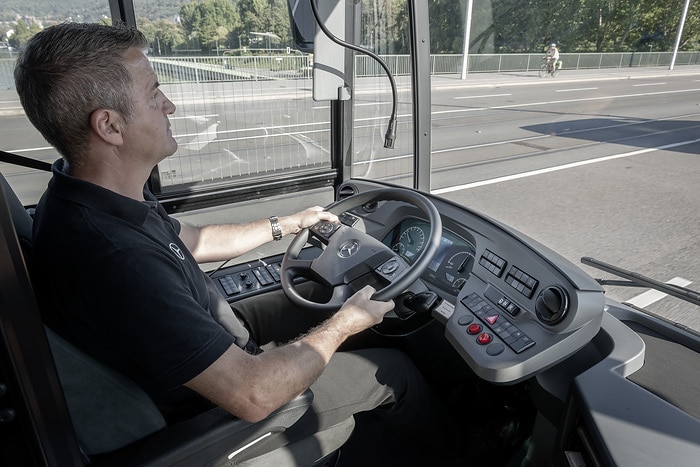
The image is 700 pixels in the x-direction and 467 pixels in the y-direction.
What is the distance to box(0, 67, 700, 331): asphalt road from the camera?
2.90 m

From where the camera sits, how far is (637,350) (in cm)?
139

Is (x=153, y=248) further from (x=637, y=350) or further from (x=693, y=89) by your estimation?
(x=693, y=89)

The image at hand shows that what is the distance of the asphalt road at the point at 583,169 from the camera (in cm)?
290

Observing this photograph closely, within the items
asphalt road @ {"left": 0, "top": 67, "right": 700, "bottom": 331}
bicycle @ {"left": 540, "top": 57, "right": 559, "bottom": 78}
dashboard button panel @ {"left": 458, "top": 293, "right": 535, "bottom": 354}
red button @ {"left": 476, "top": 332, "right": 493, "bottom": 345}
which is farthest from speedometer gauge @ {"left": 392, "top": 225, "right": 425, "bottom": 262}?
bicycle @ {"left": 540, "top": 57, "right": 559, "bottom": 78}

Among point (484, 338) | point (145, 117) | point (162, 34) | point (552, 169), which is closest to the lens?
point (145, 117)

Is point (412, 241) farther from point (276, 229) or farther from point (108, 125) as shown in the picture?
point (108, 125)

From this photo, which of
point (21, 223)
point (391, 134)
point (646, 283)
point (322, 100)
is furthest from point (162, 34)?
point (646, 283)

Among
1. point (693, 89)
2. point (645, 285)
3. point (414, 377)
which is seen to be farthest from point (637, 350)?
point (693, 89)

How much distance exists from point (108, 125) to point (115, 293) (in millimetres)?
473

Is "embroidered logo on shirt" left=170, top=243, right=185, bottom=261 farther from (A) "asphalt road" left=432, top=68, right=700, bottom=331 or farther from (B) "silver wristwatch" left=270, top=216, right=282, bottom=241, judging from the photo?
(A) "asphalt road" left=432, top=68, right=700, bottom=331

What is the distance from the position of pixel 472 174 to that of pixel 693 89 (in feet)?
38.9

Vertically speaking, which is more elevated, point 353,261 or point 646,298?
point 353,261

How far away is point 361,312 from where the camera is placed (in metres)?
1.56

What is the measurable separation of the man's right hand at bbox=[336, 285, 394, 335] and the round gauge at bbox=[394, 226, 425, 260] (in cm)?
53
